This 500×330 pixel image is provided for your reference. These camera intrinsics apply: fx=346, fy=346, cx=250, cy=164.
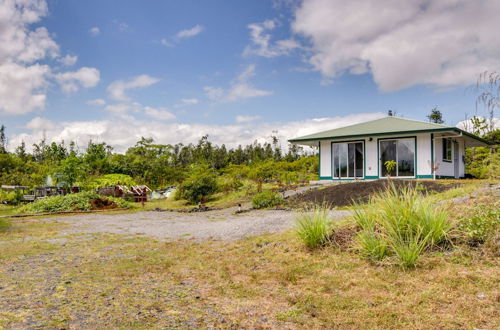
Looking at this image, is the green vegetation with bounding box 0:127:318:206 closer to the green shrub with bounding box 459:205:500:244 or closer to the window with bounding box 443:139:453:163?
the window with bounding box 443:139:453:163

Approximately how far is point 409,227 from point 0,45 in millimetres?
13295

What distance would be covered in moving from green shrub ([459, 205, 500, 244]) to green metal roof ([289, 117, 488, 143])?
461 inches

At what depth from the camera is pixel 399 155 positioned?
1627 centimetres

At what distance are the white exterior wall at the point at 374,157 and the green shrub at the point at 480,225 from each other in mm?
12104

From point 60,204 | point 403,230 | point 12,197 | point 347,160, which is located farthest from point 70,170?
point 403,230

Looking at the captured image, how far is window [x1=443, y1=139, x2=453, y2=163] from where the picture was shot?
16766 millimetres

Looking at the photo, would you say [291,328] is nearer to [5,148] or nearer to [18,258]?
[18,258]

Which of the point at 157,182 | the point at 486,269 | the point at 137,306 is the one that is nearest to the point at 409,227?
the point at 486,269

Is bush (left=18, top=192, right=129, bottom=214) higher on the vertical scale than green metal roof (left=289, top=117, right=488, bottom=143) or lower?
lower

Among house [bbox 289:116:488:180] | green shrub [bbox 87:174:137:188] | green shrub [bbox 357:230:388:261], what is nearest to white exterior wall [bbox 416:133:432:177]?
house [bbox 289:116:488:180]

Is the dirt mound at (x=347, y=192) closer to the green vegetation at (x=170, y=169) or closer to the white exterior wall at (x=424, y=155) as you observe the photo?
the green vegetation at (x=170, y=169)

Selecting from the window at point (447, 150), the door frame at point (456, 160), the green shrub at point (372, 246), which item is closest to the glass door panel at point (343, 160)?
the window at point (447, 150)

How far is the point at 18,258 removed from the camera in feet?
16.3

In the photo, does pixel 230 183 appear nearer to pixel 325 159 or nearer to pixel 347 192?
pixel 325 159
